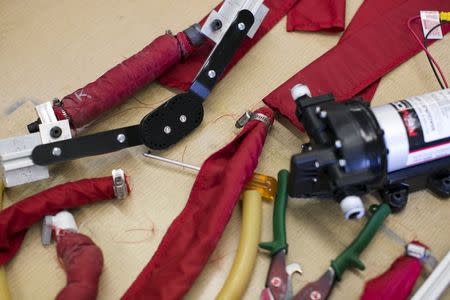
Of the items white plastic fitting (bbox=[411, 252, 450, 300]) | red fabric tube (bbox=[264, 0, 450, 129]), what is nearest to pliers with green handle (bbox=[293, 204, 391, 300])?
white plastic fitting (bbox=[411, 252, 450, 300])

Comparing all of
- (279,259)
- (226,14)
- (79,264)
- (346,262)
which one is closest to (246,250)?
(279,259)

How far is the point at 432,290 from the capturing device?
32.8 inches

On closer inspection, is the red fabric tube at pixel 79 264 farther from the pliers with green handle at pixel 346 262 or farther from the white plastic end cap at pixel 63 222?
the pliers with green handle at pixel 346 262

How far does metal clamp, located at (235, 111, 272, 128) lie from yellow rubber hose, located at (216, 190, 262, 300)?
15cm

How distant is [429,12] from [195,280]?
817mm

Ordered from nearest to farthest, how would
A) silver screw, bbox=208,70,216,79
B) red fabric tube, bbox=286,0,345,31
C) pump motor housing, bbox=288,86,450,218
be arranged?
pump motor housing, bbox=288,86,450,218 → silver screw, bbox=208,70,216,79 → red fabric tube, bbox=286,0,345,31

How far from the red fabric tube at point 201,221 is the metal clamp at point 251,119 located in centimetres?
1

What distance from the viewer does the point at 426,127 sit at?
85 centimetres

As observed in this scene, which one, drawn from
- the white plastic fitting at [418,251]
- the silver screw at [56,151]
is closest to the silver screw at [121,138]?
the silver screw at [56,151]

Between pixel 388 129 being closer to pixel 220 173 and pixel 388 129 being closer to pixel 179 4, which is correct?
pixel 220 173

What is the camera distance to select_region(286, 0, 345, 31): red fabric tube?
115 cm

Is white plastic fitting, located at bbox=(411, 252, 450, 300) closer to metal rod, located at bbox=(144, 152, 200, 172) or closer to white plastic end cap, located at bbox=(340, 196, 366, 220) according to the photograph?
white plastic end cap, located at bbox=(340, 196, 366, 220)

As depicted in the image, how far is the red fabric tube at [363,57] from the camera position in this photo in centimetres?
106

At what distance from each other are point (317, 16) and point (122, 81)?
0.50 meters
